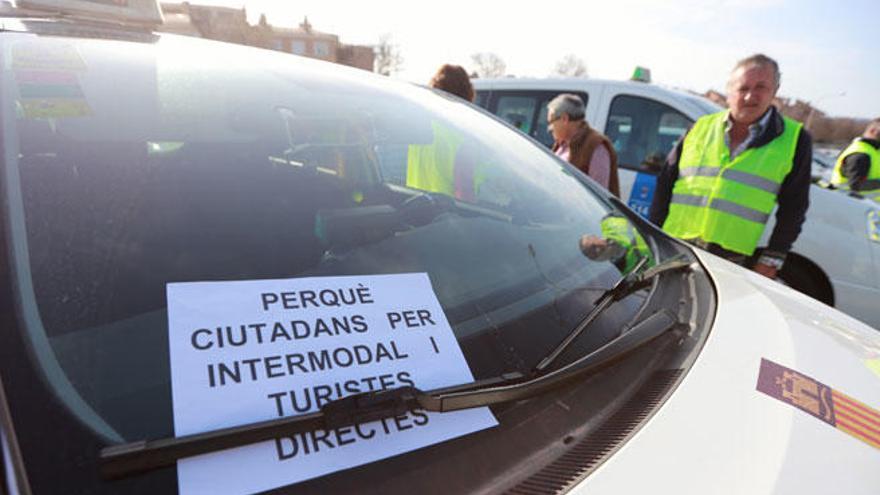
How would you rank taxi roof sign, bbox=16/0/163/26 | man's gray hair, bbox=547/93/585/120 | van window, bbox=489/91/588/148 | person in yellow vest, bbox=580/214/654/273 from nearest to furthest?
1. taxi roof sign, bbox=16/0/163/26
2. person in yellow vest, bbox=580/214/654/273
3. man's gray hair, bbox=547/93/585/120
4. van window, bbox=489/91/588/148

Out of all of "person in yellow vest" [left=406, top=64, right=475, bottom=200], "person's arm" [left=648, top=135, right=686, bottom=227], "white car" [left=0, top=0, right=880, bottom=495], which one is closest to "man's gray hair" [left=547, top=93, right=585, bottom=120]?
"person's arm" [left=648, top=135, right=686, bottom=227]

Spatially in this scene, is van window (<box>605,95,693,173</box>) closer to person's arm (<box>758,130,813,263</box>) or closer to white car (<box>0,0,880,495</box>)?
person's arm (<box>758,130,813,263</box>)

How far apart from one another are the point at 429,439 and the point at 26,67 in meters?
1.11

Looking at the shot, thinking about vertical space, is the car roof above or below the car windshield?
above

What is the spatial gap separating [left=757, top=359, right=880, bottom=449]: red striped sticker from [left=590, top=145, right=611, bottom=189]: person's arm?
2155mm

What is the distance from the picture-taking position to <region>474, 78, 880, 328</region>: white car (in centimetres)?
316

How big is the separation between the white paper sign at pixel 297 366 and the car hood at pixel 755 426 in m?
0.25

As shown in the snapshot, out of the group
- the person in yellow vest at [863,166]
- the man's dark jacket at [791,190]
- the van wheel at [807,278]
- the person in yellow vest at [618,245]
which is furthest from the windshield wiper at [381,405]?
the person in yellow vest at [863,166]

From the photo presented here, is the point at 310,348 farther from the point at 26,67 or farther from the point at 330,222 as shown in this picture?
the point at 26,67

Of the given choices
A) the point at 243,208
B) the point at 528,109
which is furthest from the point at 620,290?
the point at 528,109

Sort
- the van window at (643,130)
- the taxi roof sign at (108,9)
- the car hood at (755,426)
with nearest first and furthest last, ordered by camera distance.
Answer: the car hood at (755,426)
the taxi roof sign at (108,9)
the van window at (643,130)

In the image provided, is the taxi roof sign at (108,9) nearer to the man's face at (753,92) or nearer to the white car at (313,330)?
the white car at (313,330)

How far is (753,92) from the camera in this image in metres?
2.32

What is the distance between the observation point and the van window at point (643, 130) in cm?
370
